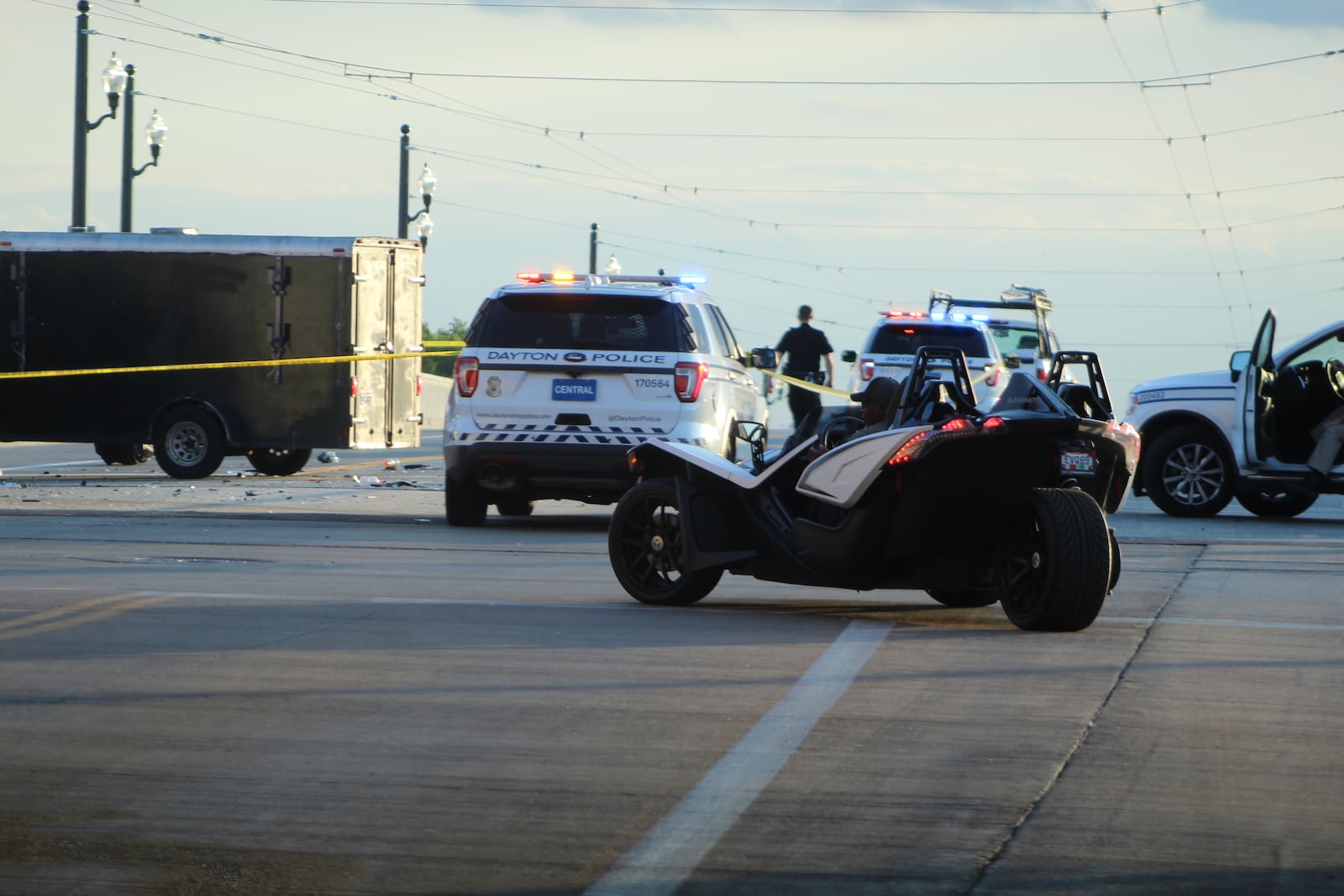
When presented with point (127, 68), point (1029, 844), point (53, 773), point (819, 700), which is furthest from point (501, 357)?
point (127, 68)

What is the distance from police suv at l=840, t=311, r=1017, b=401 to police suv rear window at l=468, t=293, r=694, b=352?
11666 millimetres

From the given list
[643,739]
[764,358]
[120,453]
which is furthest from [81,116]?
[643,739]

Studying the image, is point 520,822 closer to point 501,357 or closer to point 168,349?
point 501,357

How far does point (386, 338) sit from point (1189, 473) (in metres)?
9.18

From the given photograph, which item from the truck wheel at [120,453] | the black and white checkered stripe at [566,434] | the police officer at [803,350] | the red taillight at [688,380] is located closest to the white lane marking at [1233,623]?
the black and white checkered stripe at [566,434]

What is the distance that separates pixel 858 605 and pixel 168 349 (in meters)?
13.1

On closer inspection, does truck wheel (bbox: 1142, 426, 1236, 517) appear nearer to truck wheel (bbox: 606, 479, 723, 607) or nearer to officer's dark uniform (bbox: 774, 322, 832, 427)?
officer's dark uniform (bbox: 774, 322, 832, 427)

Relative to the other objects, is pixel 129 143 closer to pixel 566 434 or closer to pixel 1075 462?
pixel 566 434

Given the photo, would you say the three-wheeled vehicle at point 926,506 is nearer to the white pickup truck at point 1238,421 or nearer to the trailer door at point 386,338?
the white pickup truck at point 1238,421

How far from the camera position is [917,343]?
1030 inches

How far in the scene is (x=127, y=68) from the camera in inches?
1275

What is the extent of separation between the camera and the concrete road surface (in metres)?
4.57

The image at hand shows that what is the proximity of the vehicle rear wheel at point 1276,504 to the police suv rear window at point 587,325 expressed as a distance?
675 cm

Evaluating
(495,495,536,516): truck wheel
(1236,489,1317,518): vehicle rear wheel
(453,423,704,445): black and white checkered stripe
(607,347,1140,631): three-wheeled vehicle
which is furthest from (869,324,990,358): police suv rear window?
(607,347,1140,631): three-wheeled vehicle
